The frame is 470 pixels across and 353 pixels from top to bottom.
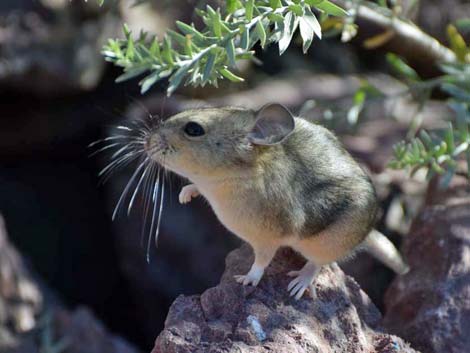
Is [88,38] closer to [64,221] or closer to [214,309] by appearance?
[64,221]

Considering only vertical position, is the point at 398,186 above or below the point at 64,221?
above

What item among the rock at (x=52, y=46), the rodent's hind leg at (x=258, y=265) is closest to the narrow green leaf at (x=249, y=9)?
the rodent's hind leg at (x=258, y=265)

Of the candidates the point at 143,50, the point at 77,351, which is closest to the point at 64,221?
the point at 77,351

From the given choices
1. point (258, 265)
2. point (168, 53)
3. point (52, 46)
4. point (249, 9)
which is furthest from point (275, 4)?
point (52, 46)

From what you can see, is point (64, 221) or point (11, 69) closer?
point (11, 69)

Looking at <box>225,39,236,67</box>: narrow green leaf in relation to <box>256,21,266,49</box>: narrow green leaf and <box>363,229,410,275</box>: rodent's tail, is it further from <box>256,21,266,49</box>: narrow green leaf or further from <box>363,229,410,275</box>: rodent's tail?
<box>363,229,410,275</box>: rodent's tail

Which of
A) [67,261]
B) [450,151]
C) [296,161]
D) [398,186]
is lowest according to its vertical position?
[67,261]

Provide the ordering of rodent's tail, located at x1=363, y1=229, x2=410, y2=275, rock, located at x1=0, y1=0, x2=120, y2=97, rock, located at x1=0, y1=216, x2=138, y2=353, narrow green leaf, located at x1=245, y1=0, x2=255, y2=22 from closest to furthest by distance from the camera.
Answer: narrow green leaf, located at x1=245, y1=0, x2=255, y2=22
rodent's tail, located at x1=363, y1=229, x2=410, y2=275
rock, located at x1=0, y1=216, x2=138, y2=353
rock, located at x1=0, y1=0, x2=120, y2=97

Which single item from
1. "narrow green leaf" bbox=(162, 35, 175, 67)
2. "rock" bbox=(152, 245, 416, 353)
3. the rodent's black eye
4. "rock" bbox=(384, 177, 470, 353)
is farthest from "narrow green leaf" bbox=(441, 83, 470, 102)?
"narrow green leaf" bbox=(162, 35, 175, 67)
